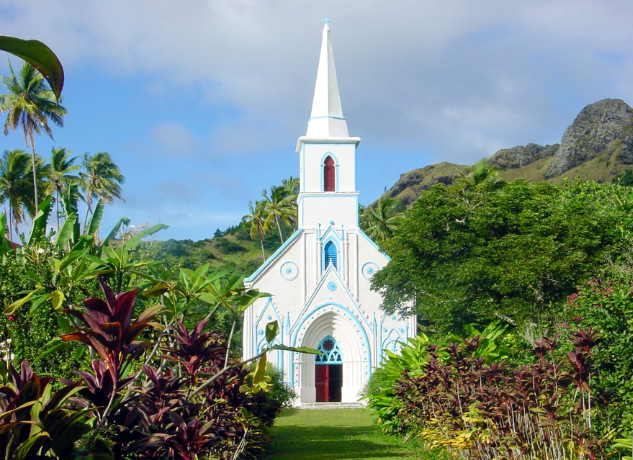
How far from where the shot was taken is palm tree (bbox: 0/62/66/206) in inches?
Answer: 1288

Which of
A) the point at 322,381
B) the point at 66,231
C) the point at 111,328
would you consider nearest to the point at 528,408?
the point at 111,328

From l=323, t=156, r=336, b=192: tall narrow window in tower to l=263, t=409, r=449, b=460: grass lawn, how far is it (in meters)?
10.8

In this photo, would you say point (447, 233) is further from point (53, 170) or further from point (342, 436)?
point (53, 170)

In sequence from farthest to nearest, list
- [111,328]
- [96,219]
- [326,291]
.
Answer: [326,291] < [96,219] < [111,328]

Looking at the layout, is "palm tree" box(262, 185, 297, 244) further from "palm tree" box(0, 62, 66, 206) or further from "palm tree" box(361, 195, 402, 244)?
"palm tree" box(0, 62, 66, 206)

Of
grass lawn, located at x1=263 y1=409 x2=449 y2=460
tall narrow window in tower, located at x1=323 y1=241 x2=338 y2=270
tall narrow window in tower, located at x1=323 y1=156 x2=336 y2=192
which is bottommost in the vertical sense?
grass lawn, located at x1=263 y1=409 x2=449 y2=460

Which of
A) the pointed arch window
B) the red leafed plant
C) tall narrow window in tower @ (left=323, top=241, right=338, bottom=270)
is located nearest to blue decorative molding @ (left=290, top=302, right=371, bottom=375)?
the pointed arch window

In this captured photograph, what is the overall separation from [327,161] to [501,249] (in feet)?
42.5

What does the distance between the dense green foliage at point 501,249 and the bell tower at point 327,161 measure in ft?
23.8

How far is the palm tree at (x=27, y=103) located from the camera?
107 ft

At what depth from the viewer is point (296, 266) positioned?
3047 cm

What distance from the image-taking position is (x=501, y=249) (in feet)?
66.2

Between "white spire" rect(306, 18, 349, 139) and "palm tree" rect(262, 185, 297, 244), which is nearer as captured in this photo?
"white spire" rect(306, 18, 349, 139)

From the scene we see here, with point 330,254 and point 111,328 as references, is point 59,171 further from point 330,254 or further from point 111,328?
point 111,328
